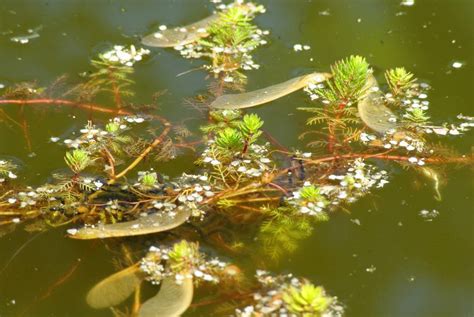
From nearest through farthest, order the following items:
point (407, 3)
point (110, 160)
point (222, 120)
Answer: point (110, 160)
point (222, 120)
point (407, 3)

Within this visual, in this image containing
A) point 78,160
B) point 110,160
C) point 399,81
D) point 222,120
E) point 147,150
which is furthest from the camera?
point 399,81

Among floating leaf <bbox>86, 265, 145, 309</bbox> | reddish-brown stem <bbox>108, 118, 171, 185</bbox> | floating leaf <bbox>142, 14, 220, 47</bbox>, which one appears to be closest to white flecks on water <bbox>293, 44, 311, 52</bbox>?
floating leaf <bbox>142, 14, 220, 47</bbox>

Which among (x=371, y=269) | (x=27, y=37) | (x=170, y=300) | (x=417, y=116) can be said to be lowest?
(x=371, y=269)

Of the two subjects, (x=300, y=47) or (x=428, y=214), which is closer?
(x=428, y=214)

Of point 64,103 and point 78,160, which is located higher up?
point 64,103

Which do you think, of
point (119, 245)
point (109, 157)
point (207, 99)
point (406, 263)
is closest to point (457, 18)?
point (207, 99)

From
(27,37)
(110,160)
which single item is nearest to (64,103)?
(110,160)

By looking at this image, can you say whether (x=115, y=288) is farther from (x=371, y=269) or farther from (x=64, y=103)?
(x=64, y=103)

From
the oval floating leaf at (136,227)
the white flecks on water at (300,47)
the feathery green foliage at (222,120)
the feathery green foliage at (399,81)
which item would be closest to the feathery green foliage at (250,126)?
the feathery green foliage at (222,120)

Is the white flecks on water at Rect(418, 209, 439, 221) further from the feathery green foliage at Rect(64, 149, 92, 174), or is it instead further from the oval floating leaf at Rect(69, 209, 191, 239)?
the feathery green foliage at Rect(64, 149, 92, 174)
